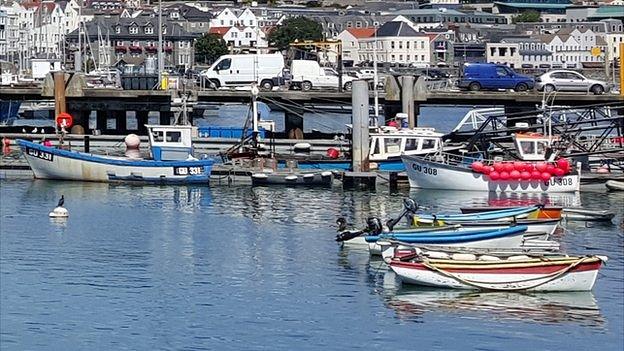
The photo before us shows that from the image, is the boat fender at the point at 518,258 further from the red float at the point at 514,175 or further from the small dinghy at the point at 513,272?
the red float at the point at 514,175

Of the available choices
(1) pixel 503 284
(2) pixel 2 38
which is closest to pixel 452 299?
(1) pixel 503 284

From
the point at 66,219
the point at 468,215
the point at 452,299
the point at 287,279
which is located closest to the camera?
the point at 452,299

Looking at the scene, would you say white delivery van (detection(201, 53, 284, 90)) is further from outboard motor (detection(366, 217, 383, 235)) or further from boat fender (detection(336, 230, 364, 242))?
outboard motor (detection(366, 217, 383, 235))

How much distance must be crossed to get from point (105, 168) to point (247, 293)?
23930 millimetres

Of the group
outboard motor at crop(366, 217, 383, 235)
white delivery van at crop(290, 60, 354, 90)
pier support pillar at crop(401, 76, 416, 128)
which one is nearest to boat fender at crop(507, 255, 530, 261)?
outboard motor at crop(366, 217, 383, 235)

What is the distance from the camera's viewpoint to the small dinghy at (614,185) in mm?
57625

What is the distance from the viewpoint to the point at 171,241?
47344mm

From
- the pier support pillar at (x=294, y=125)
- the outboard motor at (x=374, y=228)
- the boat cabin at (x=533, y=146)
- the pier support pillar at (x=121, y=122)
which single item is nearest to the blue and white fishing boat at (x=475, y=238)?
the outboard motor at (x=374, y=228)

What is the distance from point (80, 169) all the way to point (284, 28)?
438ft

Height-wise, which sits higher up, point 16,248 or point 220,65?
point 220,65

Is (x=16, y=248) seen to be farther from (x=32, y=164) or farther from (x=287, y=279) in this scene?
(x=32, y=164)

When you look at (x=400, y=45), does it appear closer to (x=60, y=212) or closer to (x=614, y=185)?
(x=614, y=185)

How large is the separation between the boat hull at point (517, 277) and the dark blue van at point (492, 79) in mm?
39310

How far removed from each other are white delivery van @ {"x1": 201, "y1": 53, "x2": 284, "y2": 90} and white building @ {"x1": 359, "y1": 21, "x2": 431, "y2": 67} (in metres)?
106
